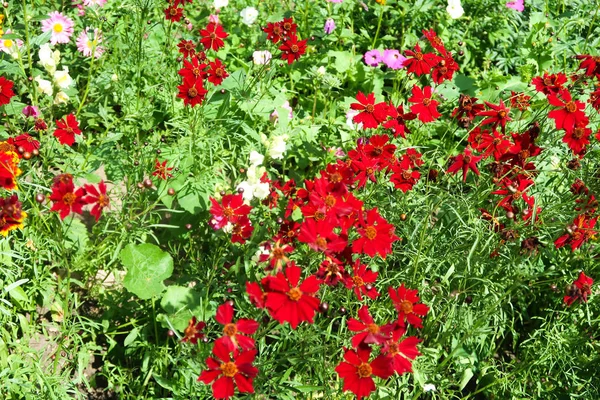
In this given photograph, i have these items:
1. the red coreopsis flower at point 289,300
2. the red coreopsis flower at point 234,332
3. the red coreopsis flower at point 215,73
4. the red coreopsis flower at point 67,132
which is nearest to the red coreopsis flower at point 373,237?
the red coreopsis flower at point 289,300

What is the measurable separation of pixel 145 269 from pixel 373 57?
6.91 ft

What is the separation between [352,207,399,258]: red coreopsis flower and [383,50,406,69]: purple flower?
1.85m

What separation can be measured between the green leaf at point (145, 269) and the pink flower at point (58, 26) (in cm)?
153

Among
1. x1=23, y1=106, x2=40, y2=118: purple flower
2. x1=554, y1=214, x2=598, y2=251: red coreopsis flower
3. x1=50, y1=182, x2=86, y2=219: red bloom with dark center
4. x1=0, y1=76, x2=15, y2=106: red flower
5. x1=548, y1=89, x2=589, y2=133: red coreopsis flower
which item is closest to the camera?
x1=50, y1=182, x2=86, y2=219: red bloom with dark center

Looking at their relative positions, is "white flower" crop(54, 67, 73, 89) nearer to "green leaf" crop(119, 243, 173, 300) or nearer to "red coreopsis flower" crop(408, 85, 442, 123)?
"green leaf" crop(119, 243, 173, 300)

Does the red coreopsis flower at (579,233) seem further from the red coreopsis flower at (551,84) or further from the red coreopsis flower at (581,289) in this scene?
the red coreopsis flower at (551,84)

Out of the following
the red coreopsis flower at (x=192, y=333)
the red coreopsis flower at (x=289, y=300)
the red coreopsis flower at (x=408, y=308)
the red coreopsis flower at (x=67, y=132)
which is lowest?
the red coreopsis flower at (x=192, y=333)

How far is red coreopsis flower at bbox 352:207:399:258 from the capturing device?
7.02ft

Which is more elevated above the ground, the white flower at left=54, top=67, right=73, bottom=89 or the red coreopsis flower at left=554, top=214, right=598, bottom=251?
the white flower at left=54, top=67, right=73, bottom=89

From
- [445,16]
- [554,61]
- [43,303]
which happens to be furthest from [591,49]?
[43,303]

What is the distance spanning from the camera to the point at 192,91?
2.61m

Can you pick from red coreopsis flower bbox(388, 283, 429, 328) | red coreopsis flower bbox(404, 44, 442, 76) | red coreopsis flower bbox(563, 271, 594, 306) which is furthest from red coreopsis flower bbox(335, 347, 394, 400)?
red coreopsis flower bbox(404, 44, 442, 76)

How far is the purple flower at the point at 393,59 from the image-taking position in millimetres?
3799

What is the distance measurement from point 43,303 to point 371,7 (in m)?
2.80
